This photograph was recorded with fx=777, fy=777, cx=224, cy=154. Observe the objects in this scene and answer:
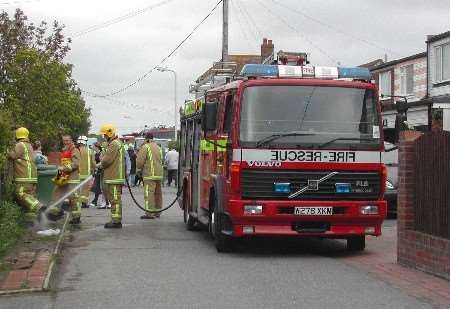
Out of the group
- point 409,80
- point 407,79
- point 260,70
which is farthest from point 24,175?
point 407,79

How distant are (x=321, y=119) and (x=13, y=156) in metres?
5.57

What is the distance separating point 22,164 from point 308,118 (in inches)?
209

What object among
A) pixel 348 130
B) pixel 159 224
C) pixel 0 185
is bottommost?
pixel 159 224

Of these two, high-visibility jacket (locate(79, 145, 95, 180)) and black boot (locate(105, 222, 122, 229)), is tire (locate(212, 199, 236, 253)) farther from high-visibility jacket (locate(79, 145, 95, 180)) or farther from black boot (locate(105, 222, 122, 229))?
high-visibility jacket (locate(79, 145, 95, 180))

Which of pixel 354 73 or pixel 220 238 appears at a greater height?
pixel 354 73

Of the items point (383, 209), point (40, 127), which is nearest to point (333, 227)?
point (383, 209)

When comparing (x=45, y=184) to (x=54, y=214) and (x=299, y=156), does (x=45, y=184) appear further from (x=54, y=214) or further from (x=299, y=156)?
(x=299, y=156)

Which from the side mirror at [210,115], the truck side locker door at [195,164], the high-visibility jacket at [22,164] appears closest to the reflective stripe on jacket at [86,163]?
the truck side locker door at [195,164]

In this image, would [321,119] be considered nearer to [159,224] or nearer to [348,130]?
[348,130]

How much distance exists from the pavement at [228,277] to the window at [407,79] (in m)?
24.5

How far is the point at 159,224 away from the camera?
15.9 meters

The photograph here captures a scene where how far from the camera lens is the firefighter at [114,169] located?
14406 millimetres

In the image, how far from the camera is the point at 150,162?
16.6 m

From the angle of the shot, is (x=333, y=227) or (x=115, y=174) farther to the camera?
(x=115, y=174)
